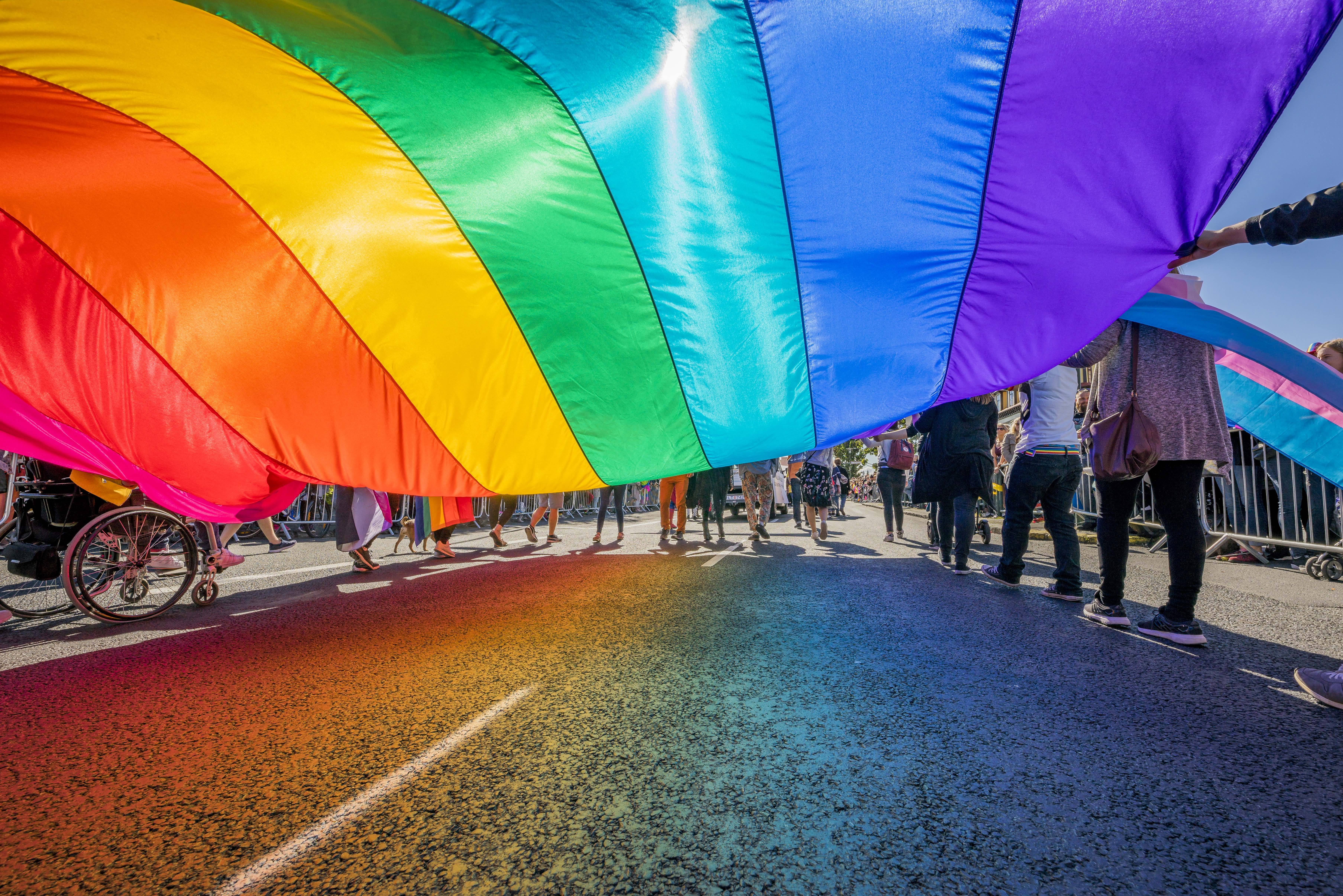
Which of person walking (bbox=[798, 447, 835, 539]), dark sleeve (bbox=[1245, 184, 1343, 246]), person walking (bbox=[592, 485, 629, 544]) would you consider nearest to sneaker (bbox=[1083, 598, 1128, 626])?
dark sleeve (bbox=[1245, 184, 1343, 246])

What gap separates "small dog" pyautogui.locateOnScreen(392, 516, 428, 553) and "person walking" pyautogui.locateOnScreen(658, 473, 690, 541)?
3.60 meters

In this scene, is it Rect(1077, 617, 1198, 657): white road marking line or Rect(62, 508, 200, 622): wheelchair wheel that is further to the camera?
Rect(62, 508, 200, 622): wheelchair wheel

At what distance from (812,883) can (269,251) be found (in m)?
3.86

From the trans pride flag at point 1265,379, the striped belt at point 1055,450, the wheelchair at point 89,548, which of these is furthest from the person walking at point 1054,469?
the wheelchair at point 89,548

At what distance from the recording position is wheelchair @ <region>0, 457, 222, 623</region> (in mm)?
4027

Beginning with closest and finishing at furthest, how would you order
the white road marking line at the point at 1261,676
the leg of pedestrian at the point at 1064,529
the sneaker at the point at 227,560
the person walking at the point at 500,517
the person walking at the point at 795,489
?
the white road marking line at the point at 1261,676
the leg of pedestrian at the point at 1064,529
the sneaker at the point at 227,560
the person walking at the point at 500,517
the person walking at the point at 795,489

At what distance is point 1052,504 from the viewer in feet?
15.0

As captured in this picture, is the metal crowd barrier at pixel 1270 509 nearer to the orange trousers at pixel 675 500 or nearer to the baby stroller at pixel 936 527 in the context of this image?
the baby stroller at pixel 936 527

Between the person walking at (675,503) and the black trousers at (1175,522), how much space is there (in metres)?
6.07

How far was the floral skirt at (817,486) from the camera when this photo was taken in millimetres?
9258

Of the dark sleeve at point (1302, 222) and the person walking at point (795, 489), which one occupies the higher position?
the dark sleeve at point (1302, 222)

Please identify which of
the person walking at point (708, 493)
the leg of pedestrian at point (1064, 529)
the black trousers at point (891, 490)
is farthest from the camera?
the person walking at point (708, 493)

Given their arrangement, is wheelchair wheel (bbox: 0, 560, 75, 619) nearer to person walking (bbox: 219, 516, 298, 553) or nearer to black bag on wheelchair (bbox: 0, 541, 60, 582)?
black bag on wheelchair (bbox: 0, 541, 60, 582)

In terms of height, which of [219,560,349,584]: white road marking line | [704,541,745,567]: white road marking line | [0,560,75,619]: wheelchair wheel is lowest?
[219,560,349,584]: white road marking line
